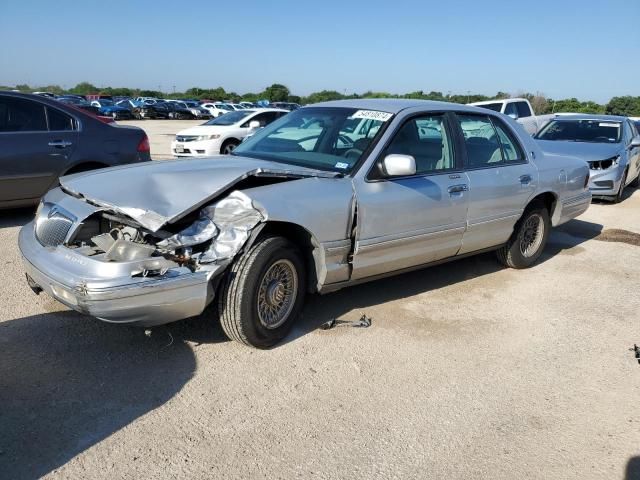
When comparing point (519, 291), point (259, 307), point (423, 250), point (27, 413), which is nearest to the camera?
point (27, 413)

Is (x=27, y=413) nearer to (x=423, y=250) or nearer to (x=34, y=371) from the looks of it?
(x=34, y=371)

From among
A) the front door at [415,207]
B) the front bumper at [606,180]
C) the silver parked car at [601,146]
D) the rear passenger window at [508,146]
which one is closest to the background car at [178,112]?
the silver parked car at [601,146]

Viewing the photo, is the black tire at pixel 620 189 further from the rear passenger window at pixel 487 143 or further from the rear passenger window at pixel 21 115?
the rear passenger window at pixel 21 115

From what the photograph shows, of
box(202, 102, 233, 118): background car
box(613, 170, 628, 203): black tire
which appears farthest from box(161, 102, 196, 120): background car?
box(613, 170, 628, 203): black tire

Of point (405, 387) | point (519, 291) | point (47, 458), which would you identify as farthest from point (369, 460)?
point (519, 291)

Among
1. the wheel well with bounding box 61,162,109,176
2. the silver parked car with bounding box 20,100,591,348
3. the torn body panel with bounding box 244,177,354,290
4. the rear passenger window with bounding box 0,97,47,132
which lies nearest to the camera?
the silver parked car with bounding box 20,100,591,348

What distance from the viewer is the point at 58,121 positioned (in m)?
6.61

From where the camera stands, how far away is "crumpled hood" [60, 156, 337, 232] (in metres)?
3.33

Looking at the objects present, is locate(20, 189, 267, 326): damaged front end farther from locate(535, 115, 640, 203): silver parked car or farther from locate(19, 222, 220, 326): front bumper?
locate(535, 115, 640, 203): silver parked car

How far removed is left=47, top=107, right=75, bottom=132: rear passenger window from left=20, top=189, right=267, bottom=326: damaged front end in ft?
10.5

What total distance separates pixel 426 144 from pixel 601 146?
23.6ft

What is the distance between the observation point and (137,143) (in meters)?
7.13

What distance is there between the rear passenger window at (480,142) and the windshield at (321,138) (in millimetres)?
908

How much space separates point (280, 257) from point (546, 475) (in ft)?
6.27
